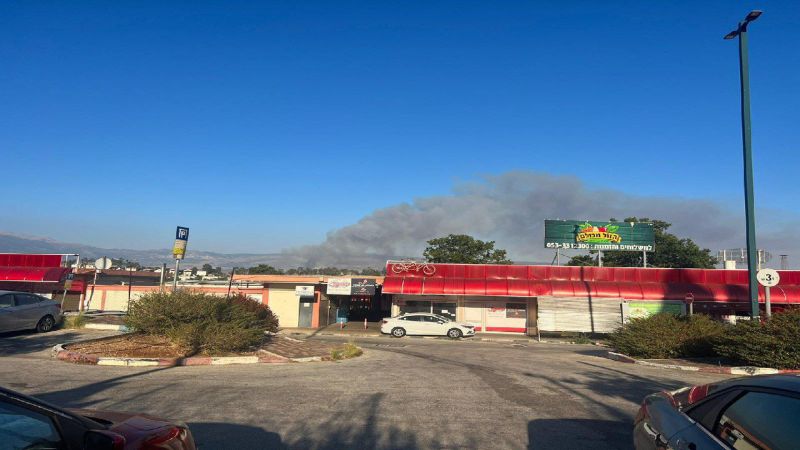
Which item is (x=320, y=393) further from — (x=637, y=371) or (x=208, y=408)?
(x=637, y=371)

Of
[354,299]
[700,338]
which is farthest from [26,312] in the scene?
[354,299]

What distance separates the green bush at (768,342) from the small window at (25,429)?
14518mm

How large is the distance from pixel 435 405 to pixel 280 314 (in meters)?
29.4

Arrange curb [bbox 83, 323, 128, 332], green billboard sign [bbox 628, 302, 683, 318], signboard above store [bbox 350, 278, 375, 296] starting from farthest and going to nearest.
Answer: signboard above store [bbox 350, 278, 375, 296]
green billboard sign [bbox 628, 302, 683, 318]
curb [bbox 83, 323, 128, 332]

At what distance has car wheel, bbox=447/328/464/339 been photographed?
28375 millimetres

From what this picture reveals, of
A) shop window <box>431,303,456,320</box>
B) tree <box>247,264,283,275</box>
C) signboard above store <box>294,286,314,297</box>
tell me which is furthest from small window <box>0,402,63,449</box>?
tree <box>247,264,283,275</box>

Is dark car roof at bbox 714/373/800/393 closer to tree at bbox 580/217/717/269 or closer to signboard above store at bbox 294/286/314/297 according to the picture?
signboard above store at bbox 294/286/314/297

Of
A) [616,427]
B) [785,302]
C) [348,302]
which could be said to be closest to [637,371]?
Result: [616,427]

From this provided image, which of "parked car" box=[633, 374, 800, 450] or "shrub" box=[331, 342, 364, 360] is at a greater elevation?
"parked car" box=[633, 374, 800, 450]

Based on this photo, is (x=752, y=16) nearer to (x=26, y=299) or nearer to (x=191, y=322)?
(x=191, y=322)

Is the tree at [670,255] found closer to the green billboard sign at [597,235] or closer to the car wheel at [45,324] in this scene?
the green billboard sign at [597,235]

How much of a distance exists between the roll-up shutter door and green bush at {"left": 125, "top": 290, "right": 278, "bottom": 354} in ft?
67.2

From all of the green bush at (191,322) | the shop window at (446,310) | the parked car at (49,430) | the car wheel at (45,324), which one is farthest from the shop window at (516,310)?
the parked car at (49,430)

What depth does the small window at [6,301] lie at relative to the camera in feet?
52.4
